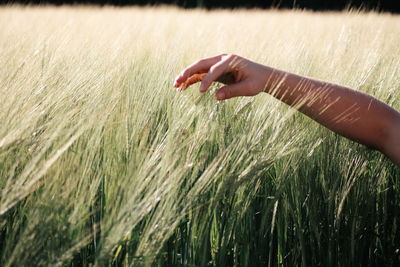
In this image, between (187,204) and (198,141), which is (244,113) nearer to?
(198,141)

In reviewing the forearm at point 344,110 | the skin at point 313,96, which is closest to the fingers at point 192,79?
the skin at point 313,96

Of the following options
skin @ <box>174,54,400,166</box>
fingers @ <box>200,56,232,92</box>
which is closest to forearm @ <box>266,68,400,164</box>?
skin @ <box>174,54,400,166</box>

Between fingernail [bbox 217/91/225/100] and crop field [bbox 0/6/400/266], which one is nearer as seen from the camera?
crop field [bbox 0/6/400/266]

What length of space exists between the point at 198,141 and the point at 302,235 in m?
0.31

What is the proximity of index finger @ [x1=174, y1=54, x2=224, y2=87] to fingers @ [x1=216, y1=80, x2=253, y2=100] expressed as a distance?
5 cm

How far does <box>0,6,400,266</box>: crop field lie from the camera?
21.1 inches

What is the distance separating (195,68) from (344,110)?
0.31 metres

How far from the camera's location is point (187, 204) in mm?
573

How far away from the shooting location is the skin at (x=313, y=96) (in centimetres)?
71

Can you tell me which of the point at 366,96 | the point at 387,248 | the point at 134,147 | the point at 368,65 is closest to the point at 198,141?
the point at 134,147

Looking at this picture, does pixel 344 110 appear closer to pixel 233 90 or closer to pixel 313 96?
pixel 313 96

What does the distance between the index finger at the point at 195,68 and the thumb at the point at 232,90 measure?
2.1 inches

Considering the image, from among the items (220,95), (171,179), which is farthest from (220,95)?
(171,179)

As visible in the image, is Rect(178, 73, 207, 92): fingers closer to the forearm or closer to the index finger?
the index finger
